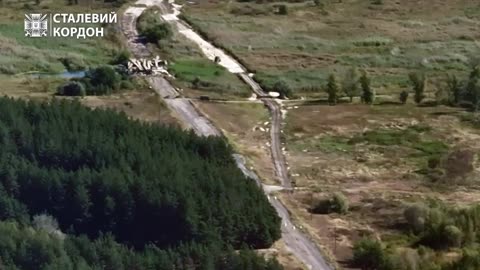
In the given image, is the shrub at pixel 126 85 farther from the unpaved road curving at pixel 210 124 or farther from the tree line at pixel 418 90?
the tree line at pixel 418 90

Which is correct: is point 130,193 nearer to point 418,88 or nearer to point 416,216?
point 416,216

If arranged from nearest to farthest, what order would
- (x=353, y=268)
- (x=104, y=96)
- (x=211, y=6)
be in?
(x=353, y=268), (x=104, y=96), (x=211, y=6)

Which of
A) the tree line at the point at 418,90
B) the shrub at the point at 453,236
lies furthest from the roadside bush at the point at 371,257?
the tree line at the point at 418,90

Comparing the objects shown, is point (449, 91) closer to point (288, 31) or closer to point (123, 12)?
point (288, 31)

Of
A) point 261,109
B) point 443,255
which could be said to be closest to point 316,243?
point 443,255

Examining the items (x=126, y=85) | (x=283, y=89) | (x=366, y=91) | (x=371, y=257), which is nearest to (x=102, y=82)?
(x=126, y=85)
